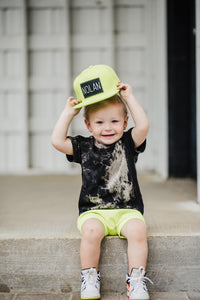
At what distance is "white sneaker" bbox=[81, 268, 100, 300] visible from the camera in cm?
149

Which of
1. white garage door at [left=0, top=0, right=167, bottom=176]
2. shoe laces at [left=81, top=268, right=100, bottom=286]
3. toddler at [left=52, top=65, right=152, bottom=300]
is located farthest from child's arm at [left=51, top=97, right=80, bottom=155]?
white garage door at [left=0, top=0, right=167, bottom=176]

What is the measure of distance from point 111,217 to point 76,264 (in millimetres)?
254

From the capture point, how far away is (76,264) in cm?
165

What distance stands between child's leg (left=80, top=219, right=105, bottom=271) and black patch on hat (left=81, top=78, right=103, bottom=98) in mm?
556

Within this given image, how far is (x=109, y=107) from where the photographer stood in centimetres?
168

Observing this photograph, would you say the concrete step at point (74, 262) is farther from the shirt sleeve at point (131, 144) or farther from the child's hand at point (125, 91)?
the child's hand at point (125, 91)

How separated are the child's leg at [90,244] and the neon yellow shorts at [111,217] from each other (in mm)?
56

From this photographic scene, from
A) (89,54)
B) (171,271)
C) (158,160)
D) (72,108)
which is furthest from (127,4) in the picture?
(171,271)

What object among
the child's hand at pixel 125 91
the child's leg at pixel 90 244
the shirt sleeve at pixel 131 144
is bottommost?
the child's leg at pixel 90 244

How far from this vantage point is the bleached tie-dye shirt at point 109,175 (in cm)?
168

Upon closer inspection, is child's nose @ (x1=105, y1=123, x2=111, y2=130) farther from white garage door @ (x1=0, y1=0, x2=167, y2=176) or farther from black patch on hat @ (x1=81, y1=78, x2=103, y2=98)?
white garage door @ (x1=0, y1=0, x2=167, y2=176)

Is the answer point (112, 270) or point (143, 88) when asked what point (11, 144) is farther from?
point (112, 270)

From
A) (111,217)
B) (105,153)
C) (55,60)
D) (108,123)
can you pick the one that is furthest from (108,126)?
(55,60)

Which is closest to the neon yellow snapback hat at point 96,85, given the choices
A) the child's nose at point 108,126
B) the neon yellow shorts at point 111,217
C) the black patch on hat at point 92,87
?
the black patch on hat at point 92,87
